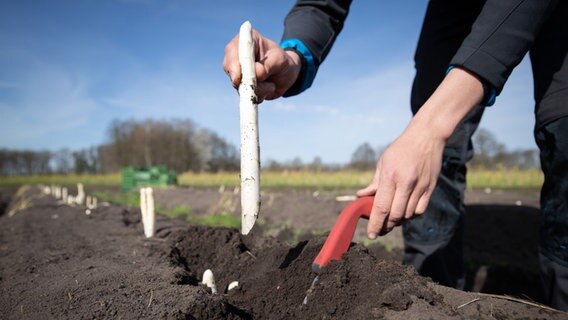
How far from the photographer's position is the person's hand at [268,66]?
1.79m

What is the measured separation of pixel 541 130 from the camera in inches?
70.9

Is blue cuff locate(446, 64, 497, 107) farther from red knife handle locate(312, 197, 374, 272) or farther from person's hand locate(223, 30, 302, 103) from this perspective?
person's hand locate(223, 30, 302, 103)

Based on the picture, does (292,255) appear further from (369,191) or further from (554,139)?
(554,139)

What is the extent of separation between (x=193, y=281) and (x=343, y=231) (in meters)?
1.00

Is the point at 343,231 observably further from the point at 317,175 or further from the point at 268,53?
the point at 317,175

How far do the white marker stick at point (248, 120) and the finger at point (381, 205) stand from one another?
2.00 ft

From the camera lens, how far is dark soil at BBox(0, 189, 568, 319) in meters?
1.26

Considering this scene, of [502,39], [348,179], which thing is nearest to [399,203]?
[502,39]

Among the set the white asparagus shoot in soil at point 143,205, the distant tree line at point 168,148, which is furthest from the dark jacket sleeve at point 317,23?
the distant tree line at point 168,148

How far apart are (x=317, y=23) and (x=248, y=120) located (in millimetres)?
970

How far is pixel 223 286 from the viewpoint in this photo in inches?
81.4

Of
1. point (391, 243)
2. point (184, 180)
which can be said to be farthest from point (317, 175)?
point (391, 243)

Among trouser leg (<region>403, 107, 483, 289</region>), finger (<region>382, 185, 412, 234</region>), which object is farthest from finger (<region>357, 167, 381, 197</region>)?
trouser leg (<region>403, 107, 483, 289</region>)

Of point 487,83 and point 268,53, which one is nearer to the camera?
point 487,83
